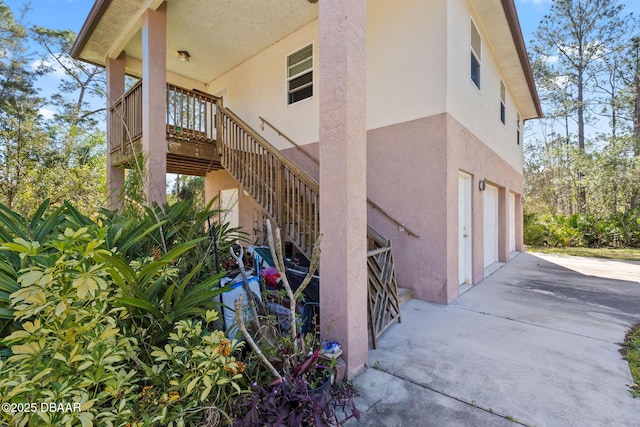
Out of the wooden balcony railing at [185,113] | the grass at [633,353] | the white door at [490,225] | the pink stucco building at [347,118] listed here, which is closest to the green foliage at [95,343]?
the pink stucco building at [347,118]

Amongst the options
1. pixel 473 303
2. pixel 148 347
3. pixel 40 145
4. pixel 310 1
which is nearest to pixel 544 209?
pixel 473 303

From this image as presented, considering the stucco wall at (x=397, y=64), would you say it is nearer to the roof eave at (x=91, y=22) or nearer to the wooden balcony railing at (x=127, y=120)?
Result: the wooden balcony railing at (x=127, y=120)

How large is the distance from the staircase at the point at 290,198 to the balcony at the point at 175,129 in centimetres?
40

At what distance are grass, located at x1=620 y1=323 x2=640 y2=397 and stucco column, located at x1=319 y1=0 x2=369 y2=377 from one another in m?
2.27

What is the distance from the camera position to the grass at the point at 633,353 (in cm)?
241

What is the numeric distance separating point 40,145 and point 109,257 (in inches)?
310

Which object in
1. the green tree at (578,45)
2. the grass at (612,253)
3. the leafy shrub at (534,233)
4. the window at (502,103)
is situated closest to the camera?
the window at (502,103)

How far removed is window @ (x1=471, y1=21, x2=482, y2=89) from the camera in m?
5.80

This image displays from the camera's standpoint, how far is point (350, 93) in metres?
2.46

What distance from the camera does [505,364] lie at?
110 inches

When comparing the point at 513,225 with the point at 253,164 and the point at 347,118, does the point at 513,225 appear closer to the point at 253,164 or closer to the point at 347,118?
the point at 253,164

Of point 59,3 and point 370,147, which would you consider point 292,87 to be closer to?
point 370,147

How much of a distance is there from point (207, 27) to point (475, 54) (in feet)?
18.8

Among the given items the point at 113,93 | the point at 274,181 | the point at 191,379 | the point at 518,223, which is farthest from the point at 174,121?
the point at 518,223
